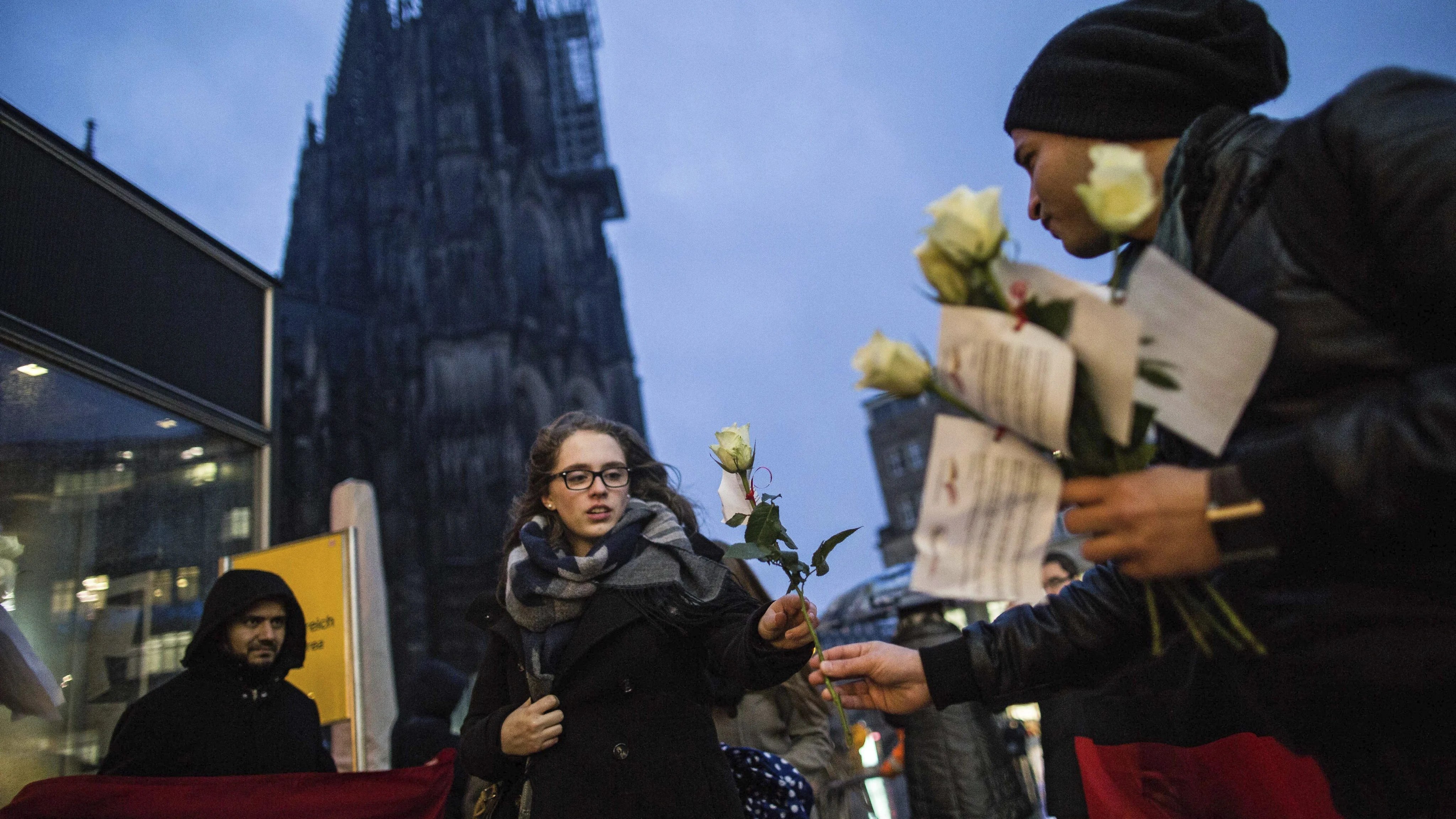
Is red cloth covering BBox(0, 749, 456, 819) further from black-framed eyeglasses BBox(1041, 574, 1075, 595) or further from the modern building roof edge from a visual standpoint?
the modern building roof edge

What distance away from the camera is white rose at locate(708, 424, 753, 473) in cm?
183

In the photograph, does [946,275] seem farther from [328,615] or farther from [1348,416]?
[328,615]

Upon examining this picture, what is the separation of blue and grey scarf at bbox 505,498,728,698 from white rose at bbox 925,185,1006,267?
4.85ft

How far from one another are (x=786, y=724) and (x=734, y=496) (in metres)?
2.10

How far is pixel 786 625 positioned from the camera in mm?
1919

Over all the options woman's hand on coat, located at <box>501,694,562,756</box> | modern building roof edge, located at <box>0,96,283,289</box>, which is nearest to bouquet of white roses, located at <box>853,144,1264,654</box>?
woman's hand on coat, located at <box>501,694,562,756</box>

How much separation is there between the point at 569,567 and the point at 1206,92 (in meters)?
1.90

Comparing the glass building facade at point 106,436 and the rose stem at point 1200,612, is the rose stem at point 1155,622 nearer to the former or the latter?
the rose stem at point 1200,612

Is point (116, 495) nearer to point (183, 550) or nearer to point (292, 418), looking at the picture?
point (183, 550)

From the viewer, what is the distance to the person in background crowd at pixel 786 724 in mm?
3311

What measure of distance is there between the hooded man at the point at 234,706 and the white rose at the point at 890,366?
10.7 ft

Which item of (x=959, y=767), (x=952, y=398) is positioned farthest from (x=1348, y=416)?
(x=959, y=767)

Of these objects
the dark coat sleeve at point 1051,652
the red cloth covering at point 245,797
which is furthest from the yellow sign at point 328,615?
the dark coat sleeve at point 1051,652

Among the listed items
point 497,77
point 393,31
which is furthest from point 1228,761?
point 393,31
